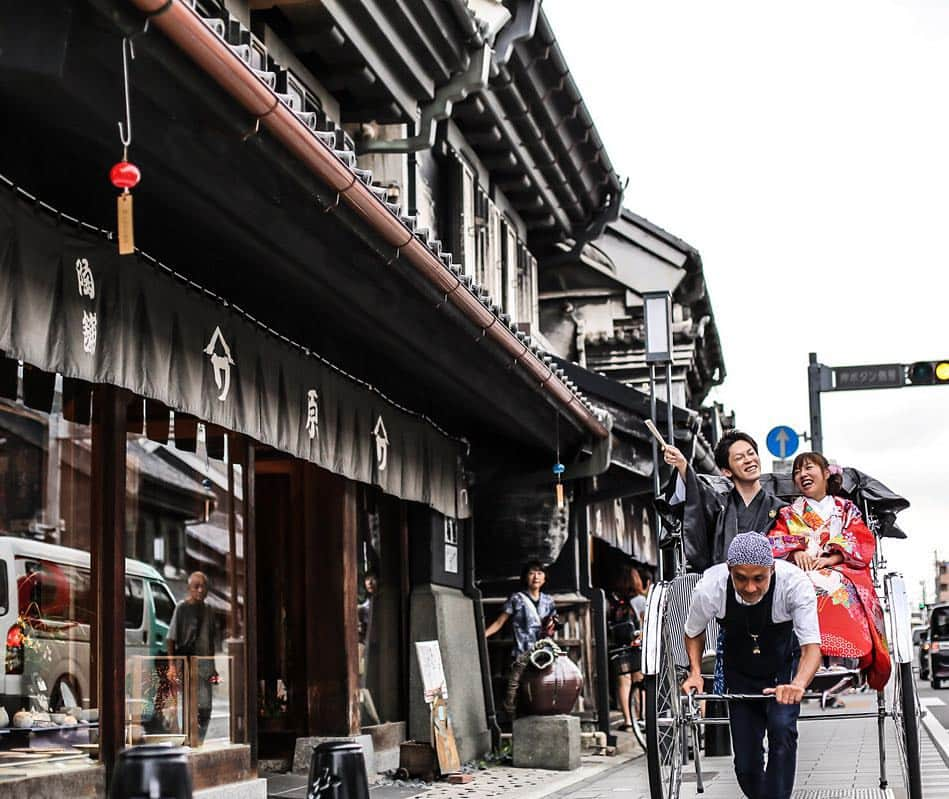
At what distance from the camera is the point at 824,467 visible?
371 inches

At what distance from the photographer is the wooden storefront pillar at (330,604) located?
13336 mm

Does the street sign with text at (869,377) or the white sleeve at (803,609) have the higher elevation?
the street sign with text at (869,377)

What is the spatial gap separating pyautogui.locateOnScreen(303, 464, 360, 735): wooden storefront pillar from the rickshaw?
4236mm

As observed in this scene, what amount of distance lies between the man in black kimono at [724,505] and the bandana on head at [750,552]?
1.31 m

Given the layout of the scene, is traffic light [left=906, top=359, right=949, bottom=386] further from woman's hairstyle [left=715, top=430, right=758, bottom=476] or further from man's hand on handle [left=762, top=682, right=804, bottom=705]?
man's hand on handle [left=762, top=682, right=804, bottom=705]

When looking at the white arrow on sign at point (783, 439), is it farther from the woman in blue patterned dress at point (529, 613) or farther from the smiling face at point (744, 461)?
the smiling face at point (744, 461)

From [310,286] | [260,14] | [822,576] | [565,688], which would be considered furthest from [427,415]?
[822,576]

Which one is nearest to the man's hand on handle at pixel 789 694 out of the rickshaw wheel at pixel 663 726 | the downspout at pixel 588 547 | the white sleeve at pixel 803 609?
the white sleeve at pixel 803 609

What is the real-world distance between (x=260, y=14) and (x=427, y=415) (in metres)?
4.32

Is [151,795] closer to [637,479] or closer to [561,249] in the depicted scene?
[637,479]

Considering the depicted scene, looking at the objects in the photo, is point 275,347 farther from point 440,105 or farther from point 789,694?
point 440,105

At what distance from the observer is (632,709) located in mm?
18219

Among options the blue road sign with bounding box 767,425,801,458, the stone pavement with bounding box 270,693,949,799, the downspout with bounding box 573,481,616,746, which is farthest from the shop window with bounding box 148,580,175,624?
the blue road sign with bounding box 767,425,801,458

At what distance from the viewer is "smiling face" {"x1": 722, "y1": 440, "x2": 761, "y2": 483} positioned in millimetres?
9188
